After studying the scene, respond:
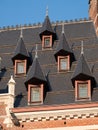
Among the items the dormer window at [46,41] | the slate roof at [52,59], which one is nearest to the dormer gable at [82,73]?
the slate roof at [52,59]

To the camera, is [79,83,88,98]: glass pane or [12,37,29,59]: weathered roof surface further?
[12,37,29,59]: weathered roof surface

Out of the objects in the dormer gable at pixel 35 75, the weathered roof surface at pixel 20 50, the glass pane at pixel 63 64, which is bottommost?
the dormer gable at pixel 35 75

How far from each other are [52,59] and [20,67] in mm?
1901

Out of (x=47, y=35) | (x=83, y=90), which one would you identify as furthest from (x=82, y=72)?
(x=47, y=35)

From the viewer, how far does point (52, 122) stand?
21.7m

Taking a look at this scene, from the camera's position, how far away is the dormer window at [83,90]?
2233 cm

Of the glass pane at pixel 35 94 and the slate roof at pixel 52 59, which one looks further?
the slate roof at pixel 52 59

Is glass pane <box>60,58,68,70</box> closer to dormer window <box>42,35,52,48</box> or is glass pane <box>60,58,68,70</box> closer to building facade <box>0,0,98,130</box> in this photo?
building facade <box>0,0,98,130</box>

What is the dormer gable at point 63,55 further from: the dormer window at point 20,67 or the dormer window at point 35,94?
the dormer window at point 35,94

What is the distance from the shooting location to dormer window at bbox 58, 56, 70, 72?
972 inches

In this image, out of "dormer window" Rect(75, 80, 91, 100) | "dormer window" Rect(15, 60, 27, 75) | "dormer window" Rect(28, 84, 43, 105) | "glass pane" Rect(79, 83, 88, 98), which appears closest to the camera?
"dormer window" Rect(75, 80, 91, 100)

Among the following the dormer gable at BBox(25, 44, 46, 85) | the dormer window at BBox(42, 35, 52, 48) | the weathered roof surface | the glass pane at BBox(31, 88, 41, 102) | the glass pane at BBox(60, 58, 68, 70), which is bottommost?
the glass pane at BBox(31, 88, 41, 102)

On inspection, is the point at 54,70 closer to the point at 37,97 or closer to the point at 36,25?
the point at 37,97

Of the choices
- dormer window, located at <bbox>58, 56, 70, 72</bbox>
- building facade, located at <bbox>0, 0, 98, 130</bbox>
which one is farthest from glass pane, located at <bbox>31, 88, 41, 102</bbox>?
dormer window, located at <bbox>58, 56, 70, 72</bbox>
